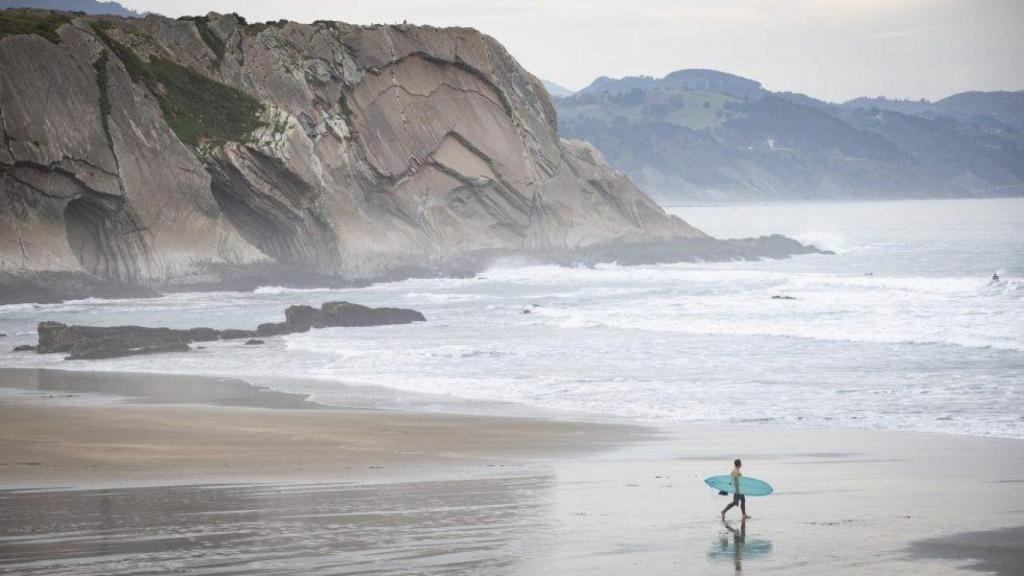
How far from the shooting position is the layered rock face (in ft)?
156

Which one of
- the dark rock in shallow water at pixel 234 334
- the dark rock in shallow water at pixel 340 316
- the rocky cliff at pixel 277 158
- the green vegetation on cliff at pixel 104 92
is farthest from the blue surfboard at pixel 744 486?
the green vegetation on cliff at pixel 104 92

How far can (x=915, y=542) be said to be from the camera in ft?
35.9

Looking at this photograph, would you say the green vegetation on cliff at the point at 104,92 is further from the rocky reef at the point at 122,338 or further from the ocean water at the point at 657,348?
the rocky reef at the point at 122,338

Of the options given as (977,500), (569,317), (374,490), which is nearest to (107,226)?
(569,317)

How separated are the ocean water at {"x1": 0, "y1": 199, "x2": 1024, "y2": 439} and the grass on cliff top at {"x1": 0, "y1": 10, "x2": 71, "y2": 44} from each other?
38.2ft

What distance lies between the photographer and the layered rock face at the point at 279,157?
47.5m

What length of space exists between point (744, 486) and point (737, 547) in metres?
1.22

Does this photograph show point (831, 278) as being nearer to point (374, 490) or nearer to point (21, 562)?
point (374, 490)

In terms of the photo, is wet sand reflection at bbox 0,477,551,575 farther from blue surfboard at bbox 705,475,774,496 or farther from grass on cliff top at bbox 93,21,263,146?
grass on cliff top at bbox 93,21,263,146

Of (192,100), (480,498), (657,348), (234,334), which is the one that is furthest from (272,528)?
(192,100)

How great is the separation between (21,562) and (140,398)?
1255cm

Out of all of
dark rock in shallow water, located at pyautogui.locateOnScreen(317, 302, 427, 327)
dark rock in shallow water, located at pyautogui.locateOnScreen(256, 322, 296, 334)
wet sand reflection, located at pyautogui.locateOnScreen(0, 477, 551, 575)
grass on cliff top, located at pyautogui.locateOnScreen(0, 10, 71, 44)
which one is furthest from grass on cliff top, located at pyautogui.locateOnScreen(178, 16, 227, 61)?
wet sand reflection, located at pyautogui.locateOnScreen(0, 477, 551, 575)

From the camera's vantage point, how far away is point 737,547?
10906 millimetres

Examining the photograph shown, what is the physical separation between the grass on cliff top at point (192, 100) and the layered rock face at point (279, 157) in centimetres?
9
